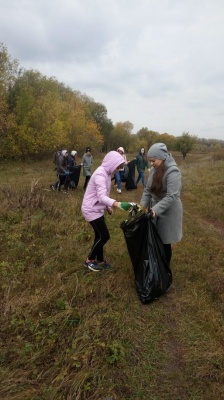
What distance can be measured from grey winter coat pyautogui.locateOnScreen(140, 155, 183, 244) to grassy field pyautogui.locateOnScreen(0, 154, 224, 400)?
0.81m

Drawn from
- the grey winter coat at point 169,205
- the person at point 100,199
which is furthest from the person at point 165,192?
the person at point 100,199

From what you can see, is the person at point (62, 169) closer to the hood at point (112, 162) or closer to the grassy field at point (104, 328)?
the grassy field at point (104, 328)

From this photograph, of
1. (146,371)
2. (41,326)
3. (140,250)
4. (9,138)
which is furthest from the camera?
Result: (9,138)

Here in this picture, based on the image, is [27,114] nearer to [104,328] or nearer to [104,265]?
[104,265]

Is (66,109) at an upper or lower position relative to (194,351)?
upper

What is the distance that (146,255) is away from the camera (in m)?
3.01

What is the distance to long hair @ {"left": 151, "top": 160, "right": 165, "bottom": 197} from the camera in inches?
119

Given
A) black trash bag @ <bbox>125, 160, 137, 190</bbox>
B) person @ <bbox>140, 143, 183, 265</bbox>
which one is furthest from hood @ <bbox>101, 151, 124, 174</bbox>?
black trash bag @ <bbox>125, 160, 137, 190</bbox>

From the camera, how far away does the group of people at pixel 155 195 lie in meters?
2.99

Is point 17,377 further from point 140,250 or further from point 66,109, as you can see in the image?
point 66,109

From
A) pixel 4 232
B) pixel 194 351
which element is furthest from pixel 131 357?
pixel 4 232

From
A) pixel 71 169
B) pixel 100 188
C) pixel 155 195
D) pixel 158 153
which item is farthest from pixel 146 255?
pixel 71 169

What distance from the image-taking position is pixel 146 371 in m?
2.21

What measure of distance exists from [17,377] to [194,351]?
1.57 m
